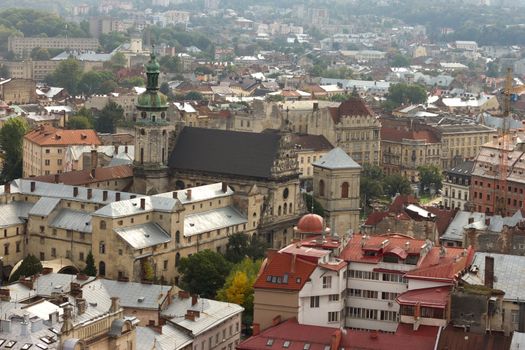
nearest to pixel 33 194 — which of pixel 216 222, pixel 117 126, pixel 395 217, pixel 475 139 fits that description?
pixel 216 222

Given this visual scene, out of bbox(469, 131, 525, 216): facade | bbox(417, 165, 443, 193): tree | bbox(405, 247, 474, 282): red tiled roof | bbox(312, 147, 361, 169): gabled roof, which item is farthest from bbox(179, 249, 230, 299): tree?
bbox(417, 165, 443, 193): tree

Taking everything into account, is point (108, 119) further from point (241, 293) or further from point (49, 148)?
point (241, 293)

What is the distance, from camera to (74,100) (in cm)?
19125

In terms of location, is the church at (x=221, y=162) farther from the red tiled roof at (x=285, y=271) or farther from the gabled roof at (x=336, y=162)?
the red tiled roof at (x=285, y=271)

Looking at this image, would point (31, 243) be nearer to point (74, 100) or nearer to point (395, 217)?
point (395, 217)

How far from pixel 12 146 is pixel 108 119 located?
32.9 meters

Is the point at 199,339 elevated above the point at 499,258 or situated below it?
below

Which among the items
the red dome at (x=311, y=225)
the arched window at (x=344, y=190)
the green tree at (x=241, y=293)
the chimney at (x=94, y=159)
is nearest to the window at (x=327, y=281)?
the green tree at (x=241, y=293)

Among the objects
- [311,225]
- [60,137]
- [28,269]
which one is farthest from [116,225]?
[60,137]

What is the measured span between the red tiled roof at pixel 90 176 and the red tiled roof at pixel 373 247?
35.0m

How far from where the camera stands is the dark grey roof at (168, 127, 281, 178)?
326ft

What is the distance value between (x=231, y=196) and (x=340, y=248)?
27.8 m

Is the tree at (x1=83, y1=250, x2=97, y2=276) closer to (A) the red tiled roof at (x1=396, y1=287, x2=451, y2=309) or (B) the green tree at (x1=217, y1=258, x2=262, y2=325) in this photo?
(B) the green tree at (x1=217, y1=258, x2=262, y2=325)

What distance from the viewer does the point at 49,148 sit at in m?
124
